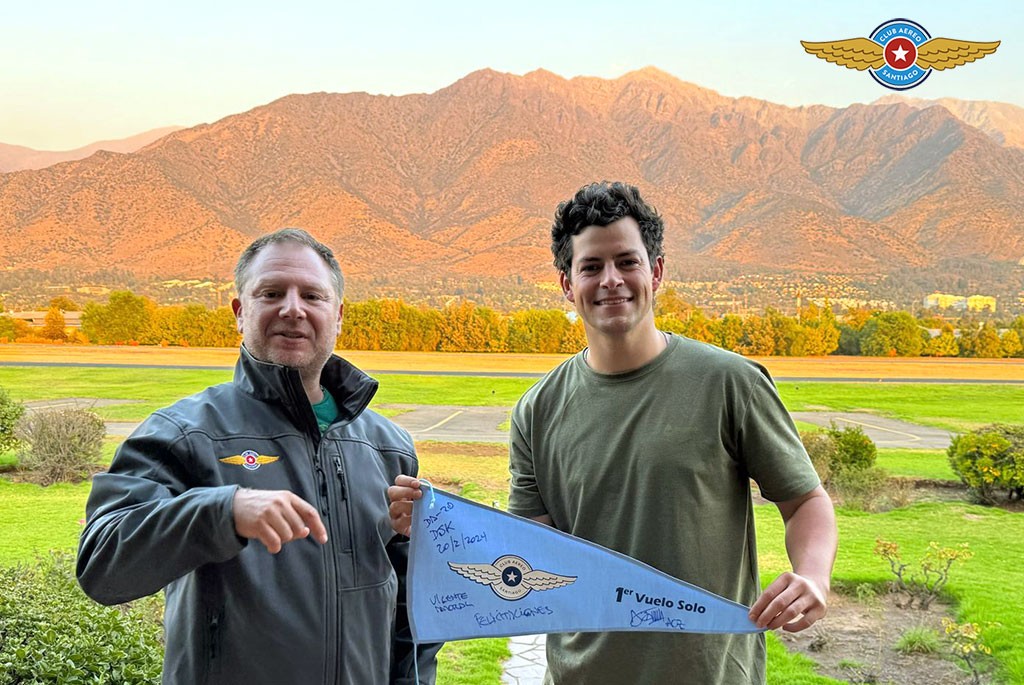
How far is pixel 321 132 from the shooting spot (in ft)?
52.5

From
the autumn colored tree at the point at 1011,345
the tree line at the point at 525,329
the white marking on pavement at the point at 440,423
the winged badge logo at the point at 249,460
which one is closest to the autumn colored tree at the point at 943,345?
the tree line at the point at 525,329

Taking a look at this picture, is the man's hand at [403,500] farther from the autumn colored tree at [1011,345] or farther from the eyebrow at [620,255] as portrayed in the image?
the autumn colored tree at [1011,345]

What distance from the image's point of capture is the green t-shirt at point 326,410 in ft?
4.15

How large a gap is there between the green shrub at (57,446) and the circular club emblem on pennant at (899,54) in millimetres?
6868

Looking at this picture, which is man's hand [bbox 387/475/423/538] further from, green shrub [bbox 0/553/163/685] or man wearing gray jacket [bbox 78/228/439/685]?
green shrub [bbox 0/553/163/685]

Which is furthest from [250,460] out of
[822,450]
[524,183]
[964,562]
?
[524,183]

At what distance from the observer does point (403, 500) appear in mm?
1210

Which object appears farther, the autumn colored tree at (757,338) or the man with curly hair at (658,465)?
the autumn colored tree at (757,338)

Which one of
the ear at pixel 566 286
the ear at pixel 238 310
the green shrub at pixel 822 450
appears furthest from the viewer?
the green shrub at pixel 822 450

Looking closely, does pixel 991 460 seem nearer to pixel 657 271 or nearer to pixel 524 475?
pixel 657 271

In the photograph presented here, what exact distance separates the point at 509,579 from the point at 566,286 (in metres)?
0.54

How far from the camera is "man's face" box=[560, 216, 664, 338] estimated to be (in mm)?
1273

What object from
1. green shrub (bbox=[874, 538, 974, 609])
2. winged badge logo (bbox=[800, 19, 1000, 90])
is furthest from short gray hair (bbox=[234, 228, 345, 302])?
winged badge logo (bbox=[800, 19, 1000, 90])

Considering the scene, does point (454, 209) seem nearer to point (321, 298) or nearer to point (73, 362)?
point (73, 362)
